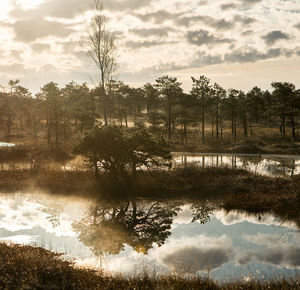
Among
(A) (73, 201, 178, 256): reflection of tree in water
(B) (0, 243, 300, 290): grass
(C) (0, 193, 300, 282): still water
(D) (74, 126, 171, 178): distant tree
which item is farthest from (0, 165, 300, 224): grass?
(B) (0, 243, 300, 290): grass

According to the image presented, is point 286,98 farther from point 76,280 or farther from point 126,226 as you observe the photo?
point 76,280

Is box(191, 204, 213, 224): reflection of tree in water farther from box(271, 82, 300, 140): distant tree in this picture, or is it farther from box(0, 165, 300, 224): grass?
box(271, 82, 300, 140): distant tree

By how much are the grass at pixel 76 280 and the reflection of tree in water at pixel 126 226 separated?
126 inches

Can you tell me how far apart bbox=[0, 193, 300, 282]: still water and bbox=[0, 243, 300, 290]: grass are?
949 millimetres

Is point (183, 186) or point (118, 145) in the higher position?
point (118, 145)

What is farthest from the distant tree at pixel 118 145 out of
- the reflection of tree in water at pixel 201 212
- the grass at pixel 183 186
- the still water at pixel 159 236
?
the reflection of tree in water at pixel 201 212

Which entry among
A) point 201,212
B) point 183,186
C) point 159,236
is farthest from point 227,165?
point 159,236

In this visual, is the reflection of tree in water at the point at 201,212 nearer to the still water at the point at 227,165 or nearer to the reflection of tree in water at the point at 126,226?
the reflection of tree in water at the point at 126,226

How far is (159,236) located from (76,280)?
6726mm

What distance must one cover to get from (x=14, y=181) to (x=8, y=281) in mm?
20998

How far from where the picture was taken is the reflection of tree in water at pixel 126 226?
1491 cm

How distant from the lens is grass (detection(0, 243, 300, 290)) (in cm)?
940

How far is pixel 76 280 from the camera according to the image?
32.7 feet

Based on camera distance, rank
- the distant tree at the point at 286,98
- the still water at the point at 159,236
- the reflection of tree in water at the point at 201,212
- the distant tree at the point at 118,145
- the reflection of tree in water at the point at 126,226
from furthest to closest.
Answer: the distant tree at the point at 286,98, the distant tree at the point at 118,145, the reflection of tree in water at the point at 201,212, the reflection of tree in water at the point at 126,226, the still water at the point at 159,236
